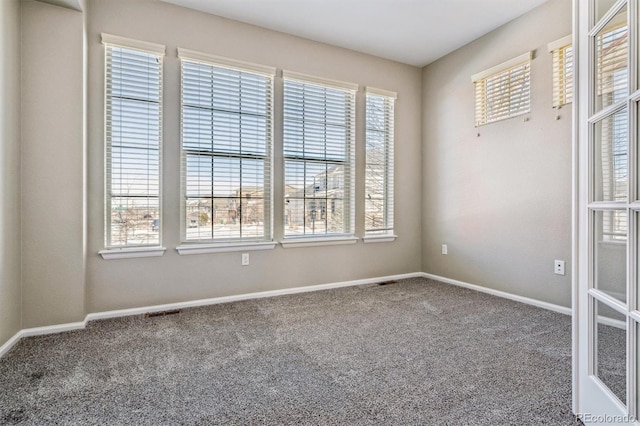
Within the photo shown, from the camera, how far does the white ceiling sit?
2.92m

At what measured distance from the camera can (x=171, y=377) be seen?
179cm

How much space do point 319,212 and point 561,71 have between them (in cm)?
259

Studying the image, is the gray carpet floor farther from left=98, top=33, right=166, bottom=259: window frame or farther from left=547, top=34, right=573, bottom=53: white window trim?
left=547, top=34, right=573, bottom=53: white window trim

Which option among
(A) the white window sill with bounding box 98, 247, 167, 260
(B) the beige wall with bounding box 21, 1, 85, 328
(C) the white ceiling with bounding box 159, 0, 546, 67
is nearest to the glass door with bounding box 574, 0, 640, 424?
(C) the white ceiling with bounding box 159, 0, 546, 67

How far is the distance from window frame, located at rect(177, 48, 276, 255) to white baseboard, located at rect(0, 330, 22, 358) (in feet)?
3.92

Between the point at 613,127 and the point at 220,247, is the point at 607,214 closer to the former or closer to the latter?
the point at 613,127

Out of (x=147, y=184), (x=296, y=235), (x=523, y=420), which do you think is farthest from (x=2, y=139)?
(x=523, y=420)

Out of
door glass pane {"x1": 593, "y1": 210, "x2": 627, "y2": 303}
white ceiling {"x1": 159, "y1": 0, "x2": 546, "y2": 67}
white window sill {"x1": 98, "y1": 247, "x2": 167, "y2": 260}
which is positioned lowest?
white window sill {"x1": 98, "y1": 247, "x2": 167, "y2": 260}

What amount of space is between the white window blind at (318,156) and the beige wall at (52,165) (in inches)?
70.5

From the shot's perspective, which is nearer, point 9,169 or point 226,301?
point 9,169

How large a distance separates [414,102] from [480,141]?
1100 mm

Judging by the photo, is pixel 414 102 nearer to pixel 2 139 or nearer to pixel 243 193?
pixel 243 193

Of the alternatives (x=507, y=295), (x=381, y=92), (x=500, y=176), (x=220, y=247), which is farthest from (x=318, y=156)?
(x=507, y=295)

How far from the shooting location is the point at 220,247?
10.2ft
